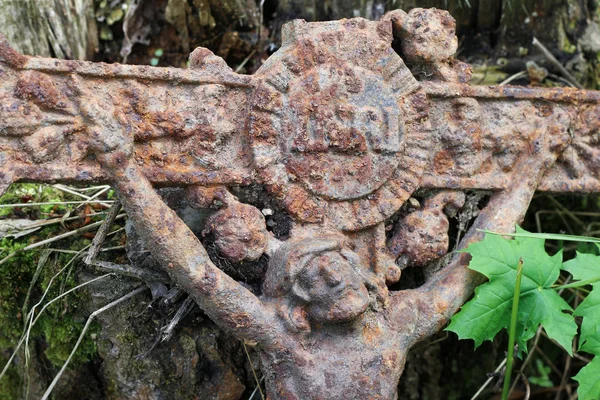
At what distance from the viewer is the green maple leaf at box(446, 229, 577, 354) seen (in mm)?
1669

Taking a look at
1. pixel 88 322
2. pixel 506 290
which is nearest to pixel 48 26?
pixel 88 322

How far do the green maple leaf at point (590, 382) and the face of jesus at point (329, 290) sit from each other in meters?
Result: 0.51

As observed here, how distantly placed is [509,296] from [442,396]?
889mm

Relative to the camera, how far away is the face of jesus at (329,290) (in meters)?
1.58

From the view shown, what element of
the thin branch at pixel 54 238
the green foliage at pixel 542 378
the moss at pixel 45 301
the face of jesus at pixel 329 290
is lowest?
the green foliage at pixel 542 378

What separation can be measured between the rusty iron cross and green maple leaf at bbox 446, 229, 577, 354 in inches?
3.5

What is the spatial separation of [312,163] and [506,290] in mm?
552

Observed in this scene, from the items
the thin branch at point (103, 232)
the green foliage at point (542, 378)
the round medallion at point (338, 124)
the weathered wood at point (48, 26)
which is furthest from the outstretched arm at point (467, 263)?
the weathered wood at point (48, 26)

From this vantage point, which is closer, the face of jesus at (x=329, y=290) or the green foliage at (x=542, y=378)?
the face of jesus at (x=329, y=290)

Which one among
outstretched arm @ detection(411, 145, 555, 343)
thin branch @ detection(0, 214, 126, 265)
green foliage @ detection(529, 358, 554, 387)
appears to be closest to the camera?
outstretched arm @ detection(411, 145, 555, 343)

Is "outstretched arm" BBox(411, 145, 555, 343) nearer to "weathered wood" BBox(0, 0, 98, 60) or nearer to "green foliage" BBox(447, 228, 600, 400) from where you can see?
"green foliage" BBox(447, 228, 600, 400)

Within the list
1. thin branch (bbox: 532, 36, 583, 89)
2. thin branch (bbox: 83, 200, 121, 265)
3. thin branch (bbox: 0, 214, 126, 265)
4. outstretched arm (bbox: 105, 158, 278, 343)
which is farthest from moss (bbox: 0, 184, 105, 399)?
thin branch (bbox: 532, 36, 583, 89)

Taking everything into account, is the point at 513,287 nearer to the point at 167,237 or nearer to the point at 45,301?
the point at 167,237

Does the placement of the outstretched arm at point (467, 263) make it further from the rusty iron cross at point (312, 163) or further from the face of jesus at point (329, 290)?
the face of jesus at point (329, 290)
